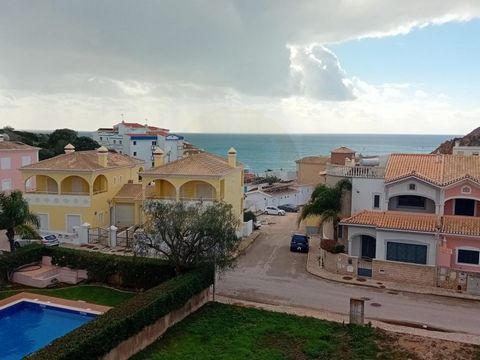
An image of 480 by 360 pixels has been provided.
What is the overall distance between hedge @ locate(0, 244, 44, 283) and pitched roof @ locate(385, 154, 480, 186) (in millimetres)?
21494

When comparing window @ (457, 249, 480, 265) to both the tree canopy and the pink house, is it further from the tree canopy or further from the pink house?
the pink house

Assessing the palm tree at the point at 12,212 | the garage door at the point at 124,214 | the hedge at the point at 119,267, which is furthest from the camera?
the garage door at the point at 124,214

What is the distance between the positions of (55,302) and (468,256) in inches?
883

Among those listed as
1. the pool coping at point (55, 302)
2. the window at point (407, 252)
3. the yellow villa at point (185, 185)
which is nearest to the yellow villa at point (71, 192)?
the yellow villa at point (185, 185)

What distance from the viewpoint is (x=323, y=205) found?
1221 inches

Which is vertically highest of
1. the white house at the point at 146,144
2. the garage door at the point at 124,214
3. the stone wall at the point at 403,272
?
the white house at the point at 146,144

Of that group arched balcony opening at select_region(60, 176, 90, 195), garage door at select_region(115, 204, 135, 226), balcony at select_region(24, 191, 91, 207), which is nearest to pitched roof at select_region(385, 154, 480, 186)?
garage door at select_region(115, 204, 135, 226)

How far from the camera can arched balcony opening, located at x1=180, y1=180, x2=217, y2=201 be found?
34.6 meters

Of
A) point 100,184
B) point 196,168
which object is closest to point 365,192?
point 196,168

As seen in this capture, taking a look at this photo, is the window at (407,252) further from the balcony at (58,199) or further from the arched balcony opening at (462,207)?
the balcony at (58,199)

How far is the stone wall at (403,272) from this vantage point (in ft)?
84.5

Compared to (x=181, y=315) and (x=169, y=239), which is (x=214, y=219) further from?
(x=181, y=315)

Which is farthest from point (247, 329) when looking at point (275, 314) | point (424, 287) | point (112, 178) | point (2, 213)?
point (112, 178)

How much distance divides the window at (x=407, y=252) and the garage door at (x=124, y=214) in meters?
20.8
